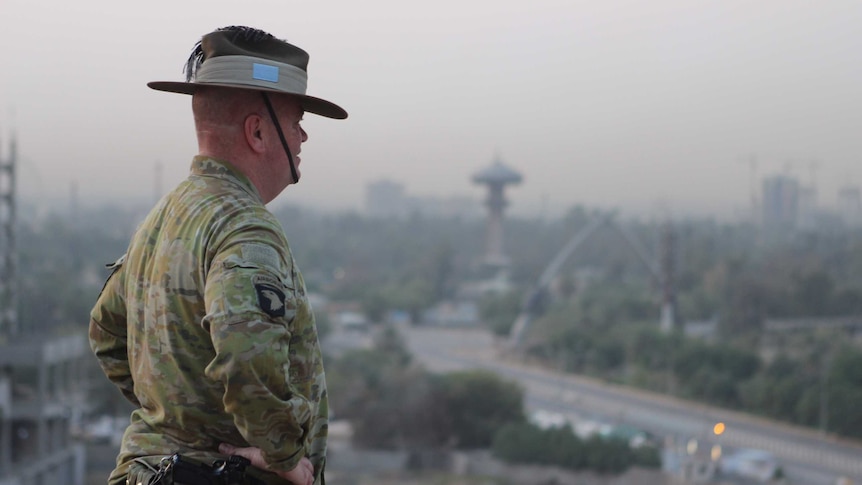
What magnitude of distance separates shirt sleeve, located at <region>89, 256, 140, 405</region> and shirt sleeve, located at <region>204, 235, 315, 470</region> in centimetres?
33

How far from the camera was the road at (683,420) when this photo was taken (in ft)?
65.9

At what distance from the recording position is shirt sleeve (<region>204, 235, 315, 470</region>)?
112cm

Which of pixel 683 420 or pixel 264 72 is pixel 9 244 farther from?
pixel 264 72

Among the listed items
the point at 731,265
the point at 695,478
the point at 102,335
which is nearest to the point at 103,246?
the point at 731,265

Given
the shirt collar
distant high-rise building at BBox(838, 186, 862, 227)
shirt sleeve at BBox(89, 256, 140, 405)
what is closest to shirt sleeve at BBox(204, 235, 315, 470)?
the shirt collar

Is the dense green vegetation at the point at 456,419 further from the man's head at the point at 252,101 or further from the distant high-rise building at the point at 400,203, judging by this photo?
the distant high-rise building at the point at 400,203

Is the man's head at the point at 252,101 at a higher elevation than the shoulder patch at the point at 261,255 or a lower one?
higher

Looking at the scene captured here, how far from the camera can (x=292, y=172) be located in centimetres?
137

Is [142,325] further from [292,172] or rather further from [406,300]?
[406,300]

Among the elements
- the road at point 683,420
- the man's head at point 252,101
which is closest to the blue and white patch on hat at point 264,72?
the man's head at point 252,101

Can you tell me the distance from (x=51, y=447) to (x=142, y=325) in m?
15.8

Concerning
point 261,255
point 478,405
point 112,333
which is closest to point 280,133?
point 261,255

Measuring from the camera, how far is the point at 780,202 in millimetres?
78000

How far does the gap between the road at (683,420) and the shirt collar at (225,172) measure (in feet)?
60.8
